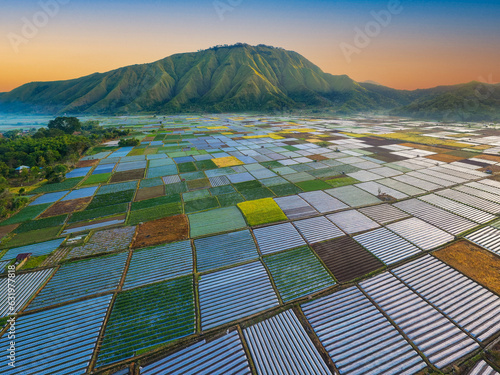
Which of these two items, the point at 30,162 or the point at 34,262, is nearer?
the point at 34,262

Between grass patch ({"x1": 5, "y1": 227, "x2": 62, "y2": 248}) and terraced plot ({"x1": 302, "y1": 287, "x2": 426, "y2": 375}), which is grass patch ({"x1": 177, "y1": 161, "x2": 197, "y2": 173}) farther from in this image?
terraced plot ({"x1": 302, "y1": 287, "x2": 426, "y2": 375})

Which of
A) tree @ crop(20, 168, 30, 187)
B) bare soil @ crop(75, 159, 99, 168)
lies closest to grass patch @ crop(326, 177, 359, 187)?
bare soil @ crop(75, 159, 99, 168)

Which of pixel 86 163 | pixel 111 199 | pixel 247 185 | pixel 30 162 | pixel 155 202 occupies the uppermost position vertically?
pixel 30 162

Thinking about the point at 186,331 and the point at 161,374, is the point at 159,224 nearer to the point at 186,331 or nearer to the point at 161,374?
the point at 186,331

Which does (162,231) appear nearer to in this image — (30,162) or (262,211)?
A: (262,211)

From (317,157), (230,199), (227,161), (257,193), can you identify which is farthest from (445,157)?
(230,199)

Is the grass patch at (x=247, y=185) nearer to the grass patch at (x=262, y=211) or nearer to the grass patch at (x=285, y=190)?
the grass patch at (x=285, y=190)
